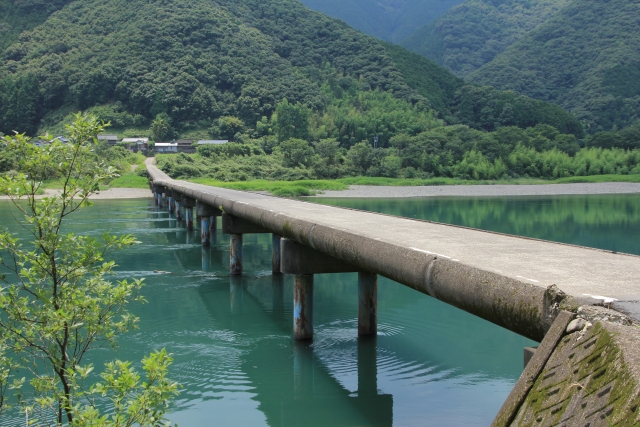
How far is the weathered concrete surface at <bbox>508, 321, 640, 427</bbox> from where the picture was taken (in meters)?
2.49

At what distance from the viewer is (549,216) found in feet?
112

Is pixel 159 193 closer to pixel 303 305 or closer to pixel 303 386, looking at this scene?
pixel 303 305

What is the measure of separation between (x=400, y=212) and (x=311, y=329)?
25290 millimetres

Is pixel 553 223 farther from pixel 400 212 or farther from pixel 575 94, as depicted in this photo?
pixel 575 94

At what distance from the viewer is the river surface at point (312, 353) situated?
8.05 m

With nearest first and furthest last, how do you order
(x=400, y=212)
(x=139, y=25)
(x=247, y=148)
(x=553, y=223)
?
1. (x=553, y=223)
2. (x=400, y=212)
3. (x=247, y=148)
4. (x=139, y=25)

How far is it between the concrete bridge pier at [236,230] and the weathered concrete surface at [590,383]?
12.7 meters

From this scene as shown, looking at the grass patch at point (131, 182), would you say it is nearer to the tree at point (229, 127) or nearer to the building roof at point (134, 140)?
the building roof at point (134, 140)

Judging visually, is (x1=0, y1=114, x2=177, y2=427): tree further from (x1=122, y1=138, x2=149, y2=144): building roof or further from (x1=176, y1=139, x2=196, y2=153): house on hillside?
(x1=122, y1=138, x2=149, y2=144): building roof

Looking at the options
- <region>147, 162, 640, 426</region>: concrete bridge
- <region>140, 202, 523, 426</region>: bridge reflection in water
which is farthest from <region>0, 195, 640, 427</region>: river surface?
<region>147, 162, 640, 426</region>: concrete bridge

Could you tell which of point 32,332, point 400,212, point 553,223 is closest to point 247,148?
point 400,212

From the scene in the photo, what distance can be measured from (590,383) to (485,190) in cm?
5632

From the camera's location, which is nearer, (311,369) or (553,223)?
(311,369)

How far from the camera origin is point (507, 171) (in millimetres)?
68438
